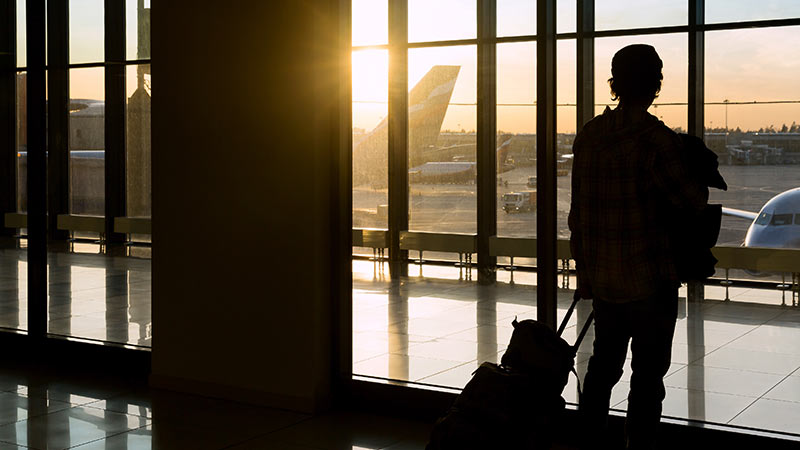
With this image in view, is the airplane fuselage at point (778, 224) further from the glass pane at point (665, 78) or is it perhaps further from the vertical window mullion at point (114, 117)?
the vertical window mullion at point (114, 117)

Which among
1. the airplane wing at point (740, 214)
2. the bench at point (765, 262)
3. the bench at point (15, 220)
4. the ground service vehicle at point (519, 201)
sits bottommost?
the bench at point (765, 262)

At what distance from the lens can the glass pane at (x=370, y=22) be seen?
19.8 feet

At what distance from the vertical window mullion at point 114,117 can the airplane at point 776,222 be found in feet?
17.5

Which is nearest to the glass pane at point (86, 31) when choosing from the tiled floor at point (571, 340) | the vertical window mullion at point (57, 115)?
the vertical window mullion at point (57, 115)

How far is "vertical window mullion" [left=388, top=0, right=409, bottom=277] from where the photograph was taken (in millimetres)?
6758

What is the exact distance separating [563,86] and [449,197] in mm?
2976

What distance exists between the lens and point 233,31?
5723 millimetres

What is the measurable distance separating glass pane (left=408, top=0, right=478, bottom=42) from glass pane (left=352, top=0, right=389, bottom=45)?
21.1 inches

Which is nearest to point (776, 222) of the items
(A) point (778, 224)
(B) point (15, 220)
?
(A) point (778, 224)

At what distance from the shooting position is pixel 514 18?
362 inches

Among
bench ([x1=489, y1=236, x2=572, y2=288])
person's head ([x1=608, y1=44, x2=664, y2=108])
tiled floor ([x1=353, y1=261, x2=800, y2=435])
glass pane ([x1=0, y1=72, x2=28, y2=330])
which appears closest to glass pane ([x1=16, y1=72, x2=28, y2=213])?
glass pane ([x1=0, y1=72, x2=28, y2=330])

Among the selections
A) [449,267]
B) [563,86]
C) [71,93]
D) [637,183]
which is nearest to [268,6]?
[563,86]

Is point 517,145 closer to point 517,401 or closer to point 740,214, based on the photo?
point 740,214

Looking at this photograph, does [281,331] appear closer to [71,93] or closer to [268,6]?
[268,6]
